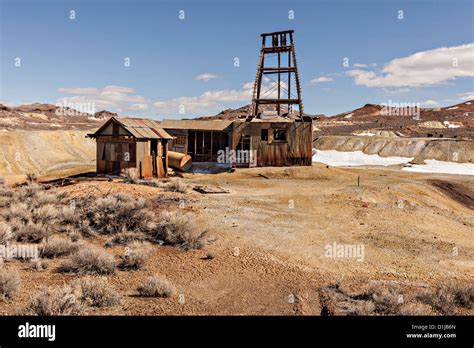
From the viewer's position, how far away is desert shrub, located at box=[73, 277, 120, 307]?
22.9 ft

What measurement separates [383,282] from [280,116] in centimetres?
2435

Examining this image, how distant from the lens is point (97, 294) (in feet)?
23.4

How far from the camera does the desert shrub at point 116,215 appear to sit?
1205 cm

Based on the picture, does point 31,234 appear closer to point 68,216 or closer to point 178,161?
point 68,216

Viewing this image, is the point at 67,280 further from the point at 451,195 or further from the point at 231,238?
the point at 451,195

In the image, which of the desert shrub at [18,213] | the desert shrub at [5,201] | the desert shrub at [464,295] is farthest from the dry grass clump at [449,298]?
the desert shrub at [5,201]

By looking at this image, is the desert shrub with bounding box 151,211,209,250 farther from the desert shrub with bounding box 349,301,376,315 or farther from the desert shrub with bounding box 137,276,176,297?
Answer: the desert shrub with bounding box 349,301,376,315

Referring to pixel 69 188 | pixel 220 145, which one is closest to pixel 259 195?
pixel 69 188

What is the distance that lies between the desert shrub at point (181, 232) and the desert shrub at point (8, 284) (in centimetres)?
419

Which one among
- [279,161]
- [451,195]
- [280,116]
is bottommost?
[451,195]

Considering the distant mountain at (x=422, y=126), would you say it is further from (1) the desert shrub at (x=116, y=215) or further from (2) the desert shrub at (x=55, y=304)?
(2) the desert shrub at (x=55, y=304)

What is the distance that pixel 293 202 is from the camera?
674 inches

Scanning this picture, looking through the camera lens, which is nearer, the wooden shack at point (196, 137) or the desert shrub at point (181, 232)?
the desert shrub at point (181, 232)

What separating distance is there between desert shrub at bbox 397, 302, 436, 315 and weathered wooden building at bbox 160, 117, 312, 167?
2266 centimetres
